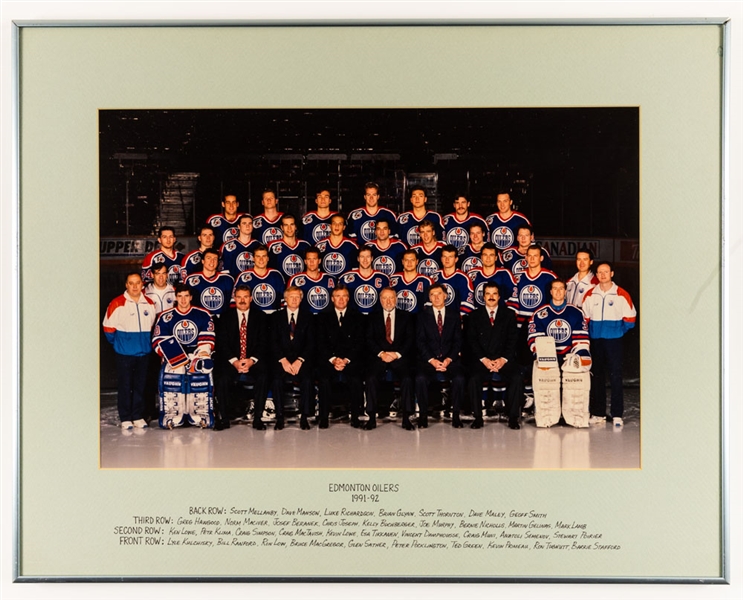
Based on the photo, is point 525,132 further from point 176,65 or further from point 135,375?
point 135,375

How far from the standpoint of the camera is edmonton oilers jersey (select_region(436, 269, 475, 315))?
11.6ft

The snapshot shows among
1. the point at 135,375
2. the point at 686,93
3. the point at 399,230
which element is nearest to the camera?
the point at 686,93

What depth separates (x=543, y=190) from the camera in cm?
314

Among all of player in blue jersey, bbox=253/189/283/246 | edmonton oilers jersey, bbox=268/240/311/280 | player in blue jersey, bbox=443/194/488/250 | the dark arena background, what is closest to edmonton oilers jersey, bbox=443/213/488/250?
player in blue jersey, bbox=443/194/488/250

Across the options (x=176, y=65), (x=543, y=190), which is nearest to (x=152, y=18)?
(x=176, y=65)

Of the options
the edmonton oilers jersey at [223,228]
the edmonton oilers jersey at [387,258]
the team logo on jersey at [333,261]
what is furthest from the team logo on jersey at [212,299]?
the edmonton oilers jersey at [387,258]

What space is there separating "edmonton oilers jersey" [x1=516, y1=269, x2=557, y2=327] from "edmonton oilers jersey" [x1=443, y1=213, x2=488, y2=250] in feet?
1.04

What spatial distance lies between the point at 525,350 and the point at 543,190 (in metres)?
0.82

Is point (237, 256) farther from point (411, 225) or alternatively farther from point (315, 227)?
point (411, 225)

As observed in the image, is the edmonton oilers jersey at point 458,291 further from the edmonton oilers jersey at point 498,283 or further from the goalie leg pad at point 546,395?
the goalie leg pad at point 546,395

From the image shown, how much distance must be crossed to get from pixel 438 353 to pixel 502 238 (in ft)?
2.04

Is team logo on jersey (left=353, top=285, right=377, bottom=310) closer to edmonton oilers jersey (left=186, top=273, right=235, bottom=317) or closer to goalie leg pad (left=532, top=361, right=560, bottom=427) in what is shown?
edmonton oilers jersey (left=186, top=273, right=235, bottom=317)

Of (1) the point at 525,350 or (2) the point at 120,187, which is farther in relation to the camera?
(1) the point at 525,350

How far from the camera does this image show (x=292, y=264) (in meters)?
3.49
